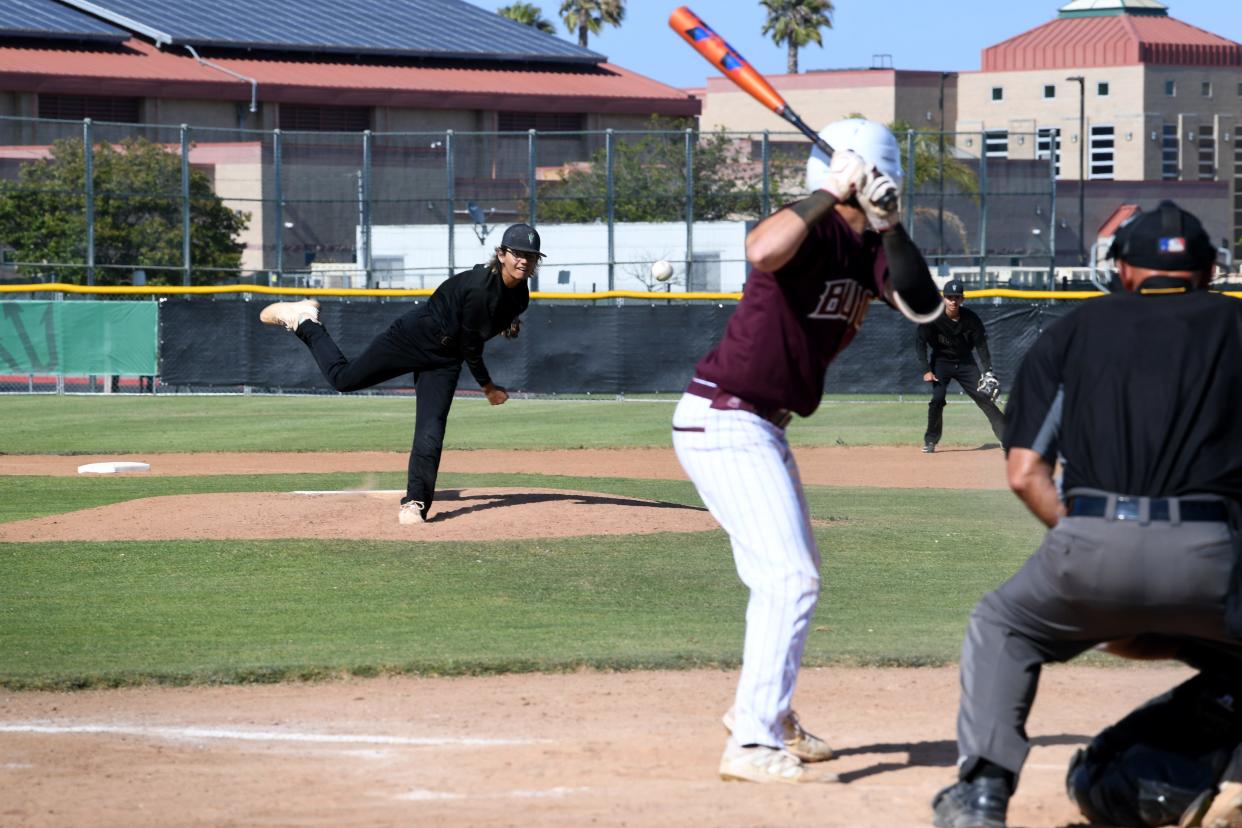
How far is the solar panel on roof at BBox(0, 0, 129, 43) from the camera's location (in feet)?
163

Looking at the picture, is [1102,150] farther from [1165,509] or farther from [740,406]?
[1165,509]

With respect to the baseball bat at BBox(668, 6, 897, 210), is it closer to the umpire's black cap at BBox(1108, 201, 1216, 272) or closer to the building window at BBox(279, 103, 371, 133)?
the umpire's black cap at BBox(1108, 201, 1216, 272)

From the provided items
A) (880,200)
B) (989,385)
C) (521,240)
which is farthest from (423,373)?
(989,385)

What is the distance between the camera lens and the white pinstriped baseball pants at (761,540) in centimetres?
487

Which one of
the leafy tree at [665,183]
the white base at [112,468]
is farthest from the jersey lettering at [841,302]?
the leafy tree at [665,183]

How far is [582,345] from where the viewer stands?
25562 mm

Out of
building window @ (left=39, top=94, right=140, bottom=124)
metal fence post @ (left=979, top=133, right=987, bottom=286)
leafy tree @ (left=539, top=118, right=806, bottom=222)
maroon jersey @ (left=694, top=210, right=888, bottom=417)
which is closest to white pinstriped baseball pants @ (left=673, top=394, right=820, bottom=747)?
maroon jersey @ (left=694, top=210, right=888, bottom=417)

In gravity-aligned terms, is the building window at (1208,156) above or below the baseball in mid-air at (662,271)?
above

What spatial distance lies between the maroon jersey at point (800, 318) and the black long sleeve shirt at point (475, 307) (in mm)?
5087

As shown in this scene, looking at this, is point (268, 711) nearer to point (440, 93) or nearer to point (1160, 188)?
point (440, 93)

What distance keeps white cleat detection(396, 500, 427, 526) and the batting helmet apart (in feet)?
18.6

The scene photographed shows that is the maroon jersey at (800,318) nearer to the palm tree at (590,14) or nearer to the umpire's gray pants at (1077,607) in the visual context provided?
the umpire's gray pants at (1077,607)

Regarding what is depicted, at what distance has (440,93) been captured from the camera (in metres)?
53.3

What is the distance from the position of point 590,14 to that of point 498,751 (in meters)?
75.7
